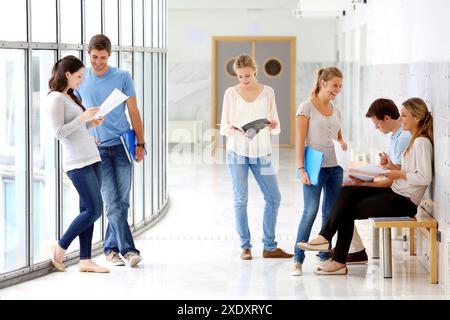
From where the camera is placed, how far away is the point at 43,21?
7.19 m

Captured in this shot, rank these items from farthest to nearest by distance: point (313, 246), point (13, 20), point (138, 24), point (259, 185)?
point (138, 24)
point (259, 185)
point (313, 246)
point (13, 20)

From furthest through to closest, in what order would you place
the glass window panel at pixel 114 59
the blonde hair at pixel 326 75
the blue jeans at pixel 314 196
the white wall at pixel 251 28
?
the white wall at pixel 251 28 → the glass window panel at pixel 114 59 → the blue jeans at pixel 314 196 → the blonde hair at pixel 326 75

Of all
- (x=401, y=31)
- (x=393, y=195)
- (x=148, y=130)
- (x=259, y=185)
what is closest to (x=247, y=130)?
(x=259, y=185)

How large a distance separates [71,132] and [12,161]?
524 millimetres

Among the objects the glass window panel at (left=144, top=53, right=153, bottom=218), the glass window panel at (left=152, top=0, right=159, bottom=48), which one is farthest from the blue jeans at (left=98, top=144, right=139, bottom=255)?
the glass window panel at (left=152, top=0, right=159, bottom=48)

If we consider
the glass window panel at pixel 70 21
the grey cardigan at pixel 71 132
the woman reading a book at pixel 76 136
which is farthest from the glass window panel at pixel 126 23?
the grey cardigan at pixel 71 132

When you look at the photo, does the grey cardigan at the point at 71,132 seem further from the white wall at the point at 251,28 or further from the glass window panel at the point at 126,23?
the white wall at the point at 251,28

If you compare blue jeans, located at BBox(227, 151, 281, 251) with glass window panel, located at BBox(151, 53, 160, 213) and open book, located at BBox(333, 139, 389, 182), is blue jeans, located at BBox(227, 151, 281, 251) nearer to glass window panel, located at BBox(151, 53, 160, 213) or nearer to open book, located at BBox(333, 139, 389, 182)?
open book, located at BBox(333, 139, 389, 182)

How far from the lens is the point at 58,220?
7559 millimetres

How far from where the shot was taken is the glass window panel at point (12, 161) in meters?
6.84

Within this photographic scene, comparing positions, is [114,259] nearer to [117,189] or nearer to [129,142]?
[117,189]

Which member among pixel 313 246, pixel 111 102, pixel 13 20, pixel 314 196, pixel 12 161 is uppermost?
pixel 13 20
